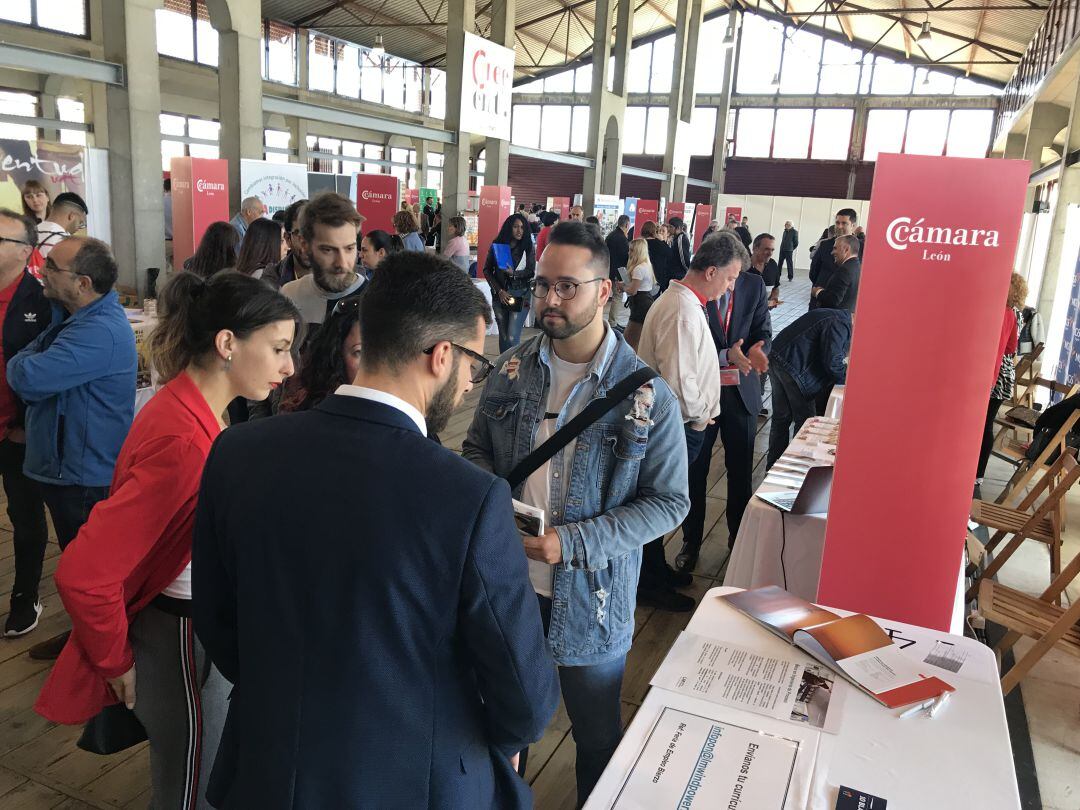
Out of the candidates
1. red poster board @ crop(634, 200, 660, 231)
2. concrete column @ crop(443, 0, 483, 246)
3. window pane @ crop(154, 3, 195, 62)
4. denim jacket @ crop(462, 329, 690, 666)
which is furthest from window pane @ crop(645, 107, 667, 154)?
denim jacket @ crop(462, 329, 690, 666)

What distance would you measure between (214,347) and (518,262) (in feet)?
21.0

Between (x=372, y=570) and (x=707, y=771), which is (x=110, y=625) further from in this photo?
(x=707, y=771)

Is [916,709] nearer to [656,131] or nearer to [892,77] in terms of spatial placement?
[892,77]

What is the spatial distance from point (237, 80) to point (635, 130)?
1921 cm

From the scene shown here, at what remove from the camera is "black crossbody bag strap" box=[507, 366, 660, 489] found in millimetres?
1818

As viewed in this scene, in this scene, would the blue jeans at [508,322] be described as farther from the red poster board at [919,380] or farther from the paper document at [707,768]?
the paper document at [707,768]

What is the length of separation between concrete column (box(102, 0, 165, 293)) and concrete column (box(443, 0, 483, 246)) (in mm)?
3715

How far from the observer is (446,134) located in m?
10.6

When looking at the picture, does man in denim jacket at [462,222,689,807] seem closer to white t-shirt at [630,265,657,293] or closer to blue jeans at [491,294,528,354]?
blue jeans at [491,294,528,354]

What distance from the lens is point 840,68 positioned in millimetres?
22766

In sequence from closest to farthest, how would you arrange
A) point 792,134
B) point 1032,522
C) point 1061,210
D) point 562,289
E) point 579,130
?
point 562,289, point 1032,522, point 1061,210, point 792,134, point 579,130

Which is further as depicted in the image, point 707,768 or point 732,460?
point 732,460

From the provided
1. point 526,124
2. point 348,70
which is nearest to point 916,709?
point 348,70

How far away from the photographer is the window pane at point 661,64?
24.2m
